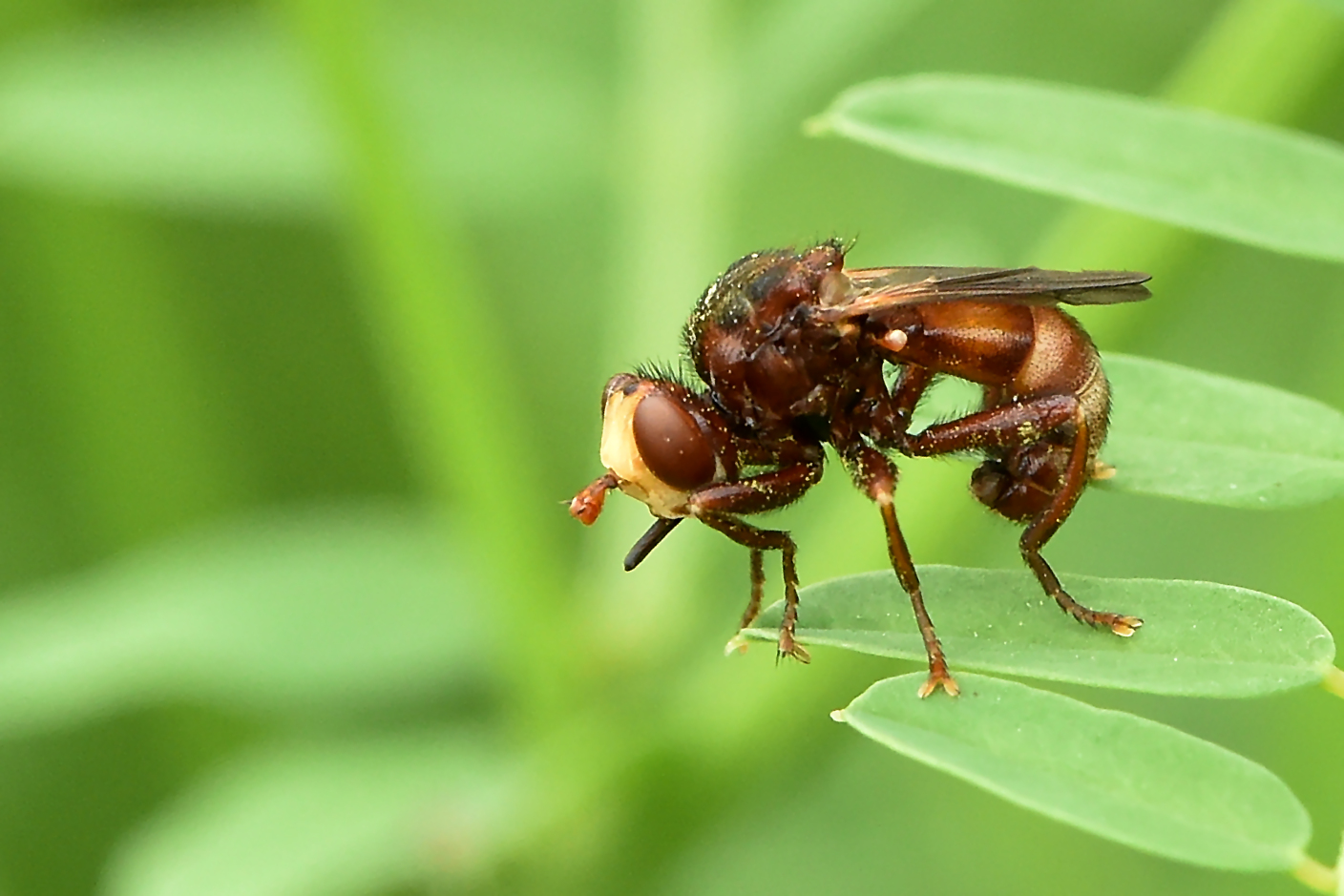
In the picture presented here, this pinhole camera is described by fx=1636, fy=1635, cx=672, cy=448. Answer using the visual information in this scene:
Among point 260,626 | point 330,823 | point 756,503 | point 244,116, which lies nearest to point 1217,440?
point 756,503

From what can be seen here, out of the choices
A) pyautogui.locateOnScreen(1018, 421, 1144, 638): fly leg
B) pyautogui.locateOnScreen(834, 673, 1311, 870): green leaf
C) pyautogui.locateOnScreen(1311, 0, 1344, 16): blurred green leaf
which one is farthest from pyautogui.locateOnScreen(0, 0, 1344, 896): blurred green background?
pyautogui.locateOnScreen(834, 673, 1311, 870): green leaf

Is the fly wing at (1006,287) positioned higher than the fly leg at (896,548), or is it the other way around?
the fly wing at (1006,287)

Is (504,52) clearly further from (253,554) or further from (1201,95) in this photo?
(1201,95)

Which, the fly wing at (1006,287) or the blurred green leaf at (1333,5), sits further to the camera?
the fly wing at (1006,287)

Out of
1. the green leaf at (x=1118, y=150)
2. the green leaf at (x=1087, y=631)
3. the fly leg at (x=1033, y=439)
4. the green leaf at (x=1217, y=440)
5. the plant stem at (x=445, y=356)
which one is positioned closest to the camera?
the green leaf at (x=1087, y=631)

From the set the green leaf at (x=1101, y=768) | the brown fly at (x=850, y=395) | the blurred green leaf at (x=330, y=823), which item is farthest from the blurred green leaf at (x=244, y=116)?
the green leaf at (x=1101, y=768)

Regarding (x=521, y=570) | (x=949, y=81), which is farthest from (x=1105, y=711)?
(x=521, y=570)

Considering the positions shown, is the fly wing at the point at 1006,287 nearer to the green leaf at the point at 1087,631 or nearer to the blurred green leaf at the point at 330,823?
the green leaf at the point at 1087,631
